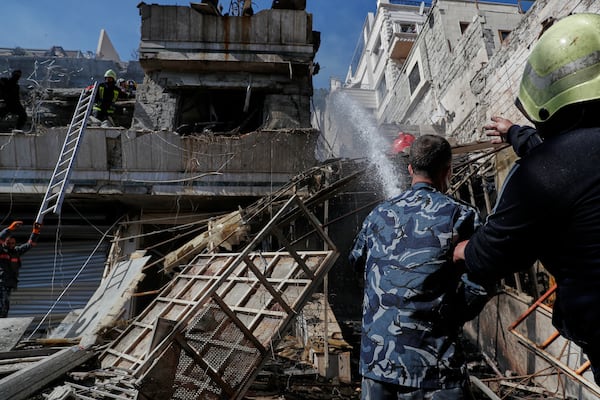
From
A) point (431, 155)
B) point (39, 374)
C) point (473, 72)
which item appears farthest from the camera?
point (473, 72)

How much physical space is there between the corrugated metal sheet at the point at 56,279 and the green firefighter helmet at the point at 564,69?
9.61 meters

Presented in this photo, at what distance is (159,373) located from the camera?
3.05 metres

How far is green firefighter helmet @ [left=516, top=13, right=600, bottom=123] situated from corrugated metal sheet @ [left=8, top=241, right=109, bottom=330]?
961 cm

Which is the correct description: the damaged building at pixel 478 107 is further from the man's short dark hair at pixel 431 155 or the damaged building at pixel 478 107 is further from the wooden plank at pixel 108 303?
the wooden plank at pixel 108 303

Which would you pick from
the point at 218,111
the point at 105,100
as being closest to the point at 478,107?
the point at 218,111

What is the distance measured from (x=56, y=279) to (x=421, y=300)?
9.64 metres

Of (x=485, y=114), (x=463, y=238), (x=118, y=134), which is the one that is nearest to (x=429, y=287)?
(x=463, y=238)

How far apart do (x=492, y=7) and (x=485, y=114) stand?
31.0 feet

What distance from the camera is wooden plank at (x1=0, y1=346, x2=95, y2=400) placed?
11.3 ft

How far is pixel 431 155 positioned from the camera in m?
2.23

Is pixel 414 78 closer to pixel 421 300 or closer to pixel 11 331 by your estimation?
pixel 11 331

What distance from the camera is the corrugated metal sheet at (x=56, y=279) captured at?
8.37 m

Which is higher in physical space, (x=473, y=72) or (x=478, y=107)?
(x=473, y=72)

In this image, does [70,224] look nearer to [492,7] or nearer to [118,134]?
[118,134]
